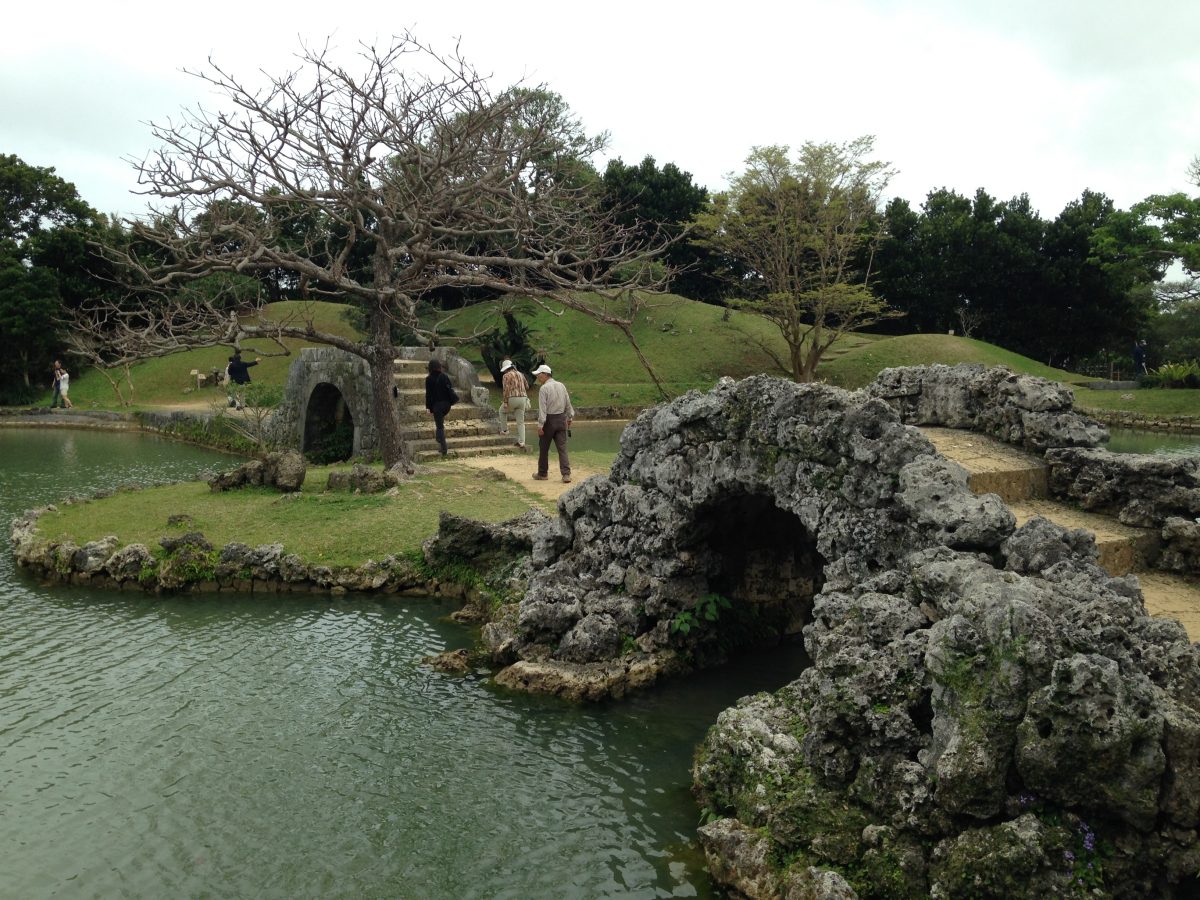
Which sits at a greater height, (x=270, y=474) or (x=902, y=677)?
(x=270, y=474)

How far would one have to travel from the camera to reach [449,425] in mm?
22203

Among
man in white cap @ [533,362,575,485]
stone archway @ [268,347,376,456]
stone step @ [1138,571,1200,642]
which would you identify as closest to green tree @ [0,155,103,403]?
stone archway @ [268,347,376,456]

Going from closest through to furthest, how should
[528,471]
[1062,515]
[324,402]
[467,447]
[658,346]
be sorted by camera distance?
1. [1062,515]
2. [528,471]
3. [467,447]
4. [324,402]
5. [658,346]

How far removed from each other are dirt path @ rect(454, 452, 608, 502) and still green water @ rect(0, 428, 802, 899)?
5454 millimetres

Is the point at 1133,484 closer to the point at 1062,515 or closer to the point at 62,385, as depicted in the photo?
the point at 1062,515

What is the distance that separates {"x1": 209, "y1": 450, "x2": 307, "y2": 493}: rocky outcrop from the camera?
56.7 ft

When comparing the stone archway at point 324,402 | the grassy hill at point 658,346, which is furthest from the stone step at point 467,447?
the grassy hill at point 658,346

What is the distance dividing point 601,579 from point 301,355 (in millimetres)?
15778

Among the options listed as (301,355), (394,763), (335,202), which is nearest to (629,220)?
(301,355)

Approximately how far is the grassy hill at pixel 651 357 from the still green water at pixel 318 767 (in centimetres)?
2915

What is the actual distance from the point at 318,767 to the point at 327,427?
56.4 feet

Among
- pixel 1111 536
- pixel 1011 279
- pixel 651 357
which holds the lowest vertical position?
pixel 1111 536

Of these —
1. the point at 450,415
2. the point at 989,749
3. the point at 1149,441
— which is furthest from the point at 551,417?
the point at 1149,441

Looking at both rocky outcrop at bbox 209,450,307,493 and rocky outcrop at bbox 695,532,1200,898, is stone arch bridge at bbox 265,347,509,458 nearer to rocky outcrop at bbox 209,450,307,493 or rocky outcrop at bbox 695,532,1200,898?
rocky outcrop at bbox 209,450,307,493
